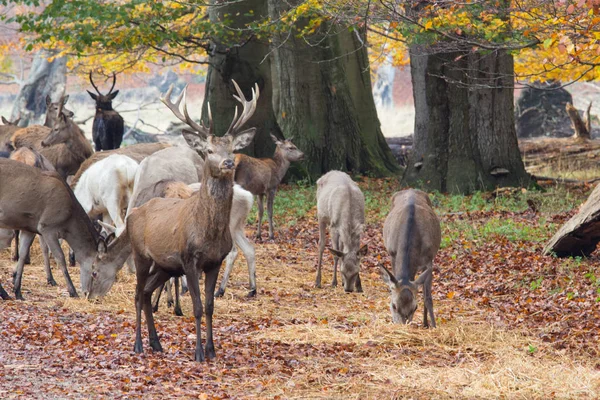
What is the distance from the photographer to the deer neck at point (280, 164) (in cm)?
1630

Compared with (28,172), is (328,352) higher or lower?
lower

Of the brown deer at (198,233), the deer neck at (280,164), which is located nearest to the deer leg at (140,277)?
the brown deer at (198,233)

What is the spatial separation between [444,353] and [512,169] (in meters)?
10.1

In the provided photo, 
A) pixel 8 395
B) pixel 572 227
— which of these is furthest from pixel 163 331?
pixel 572 227

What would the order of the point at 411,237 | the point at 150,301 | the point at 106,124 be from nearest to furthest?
the point at 150,301
the point at 411,237
the point at 106,124

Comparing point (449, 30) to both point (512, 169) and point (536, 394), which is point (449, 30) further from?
point (536, 394)

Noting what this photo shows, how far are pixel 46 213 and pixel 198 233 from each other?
3.67 meters

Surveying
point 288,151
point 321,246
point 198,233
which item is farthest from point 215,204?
point 288,151

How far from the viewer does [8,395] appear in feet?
21.0

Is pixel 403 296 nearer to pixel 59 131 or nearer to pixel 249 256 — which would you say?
pixel 249 256

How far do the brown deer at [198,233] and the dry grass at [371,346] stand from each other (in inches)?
29.5

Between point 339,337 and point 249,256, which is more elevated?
point 249,256

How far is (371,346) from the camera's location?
8.16 metres

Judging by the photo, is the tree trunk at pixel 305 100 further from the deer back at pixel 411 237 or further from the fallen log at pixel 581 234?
the deer back at pixel 411 237
